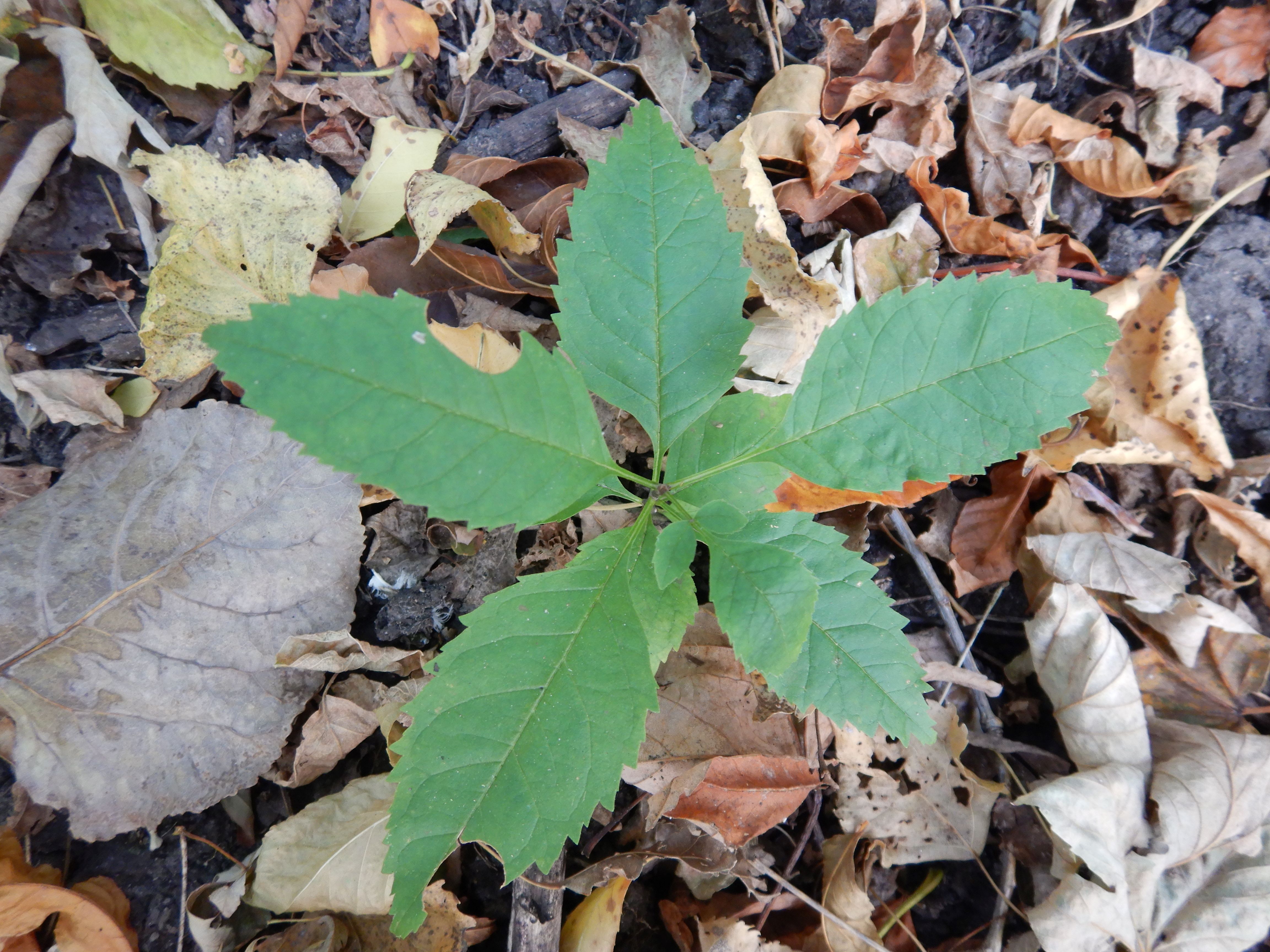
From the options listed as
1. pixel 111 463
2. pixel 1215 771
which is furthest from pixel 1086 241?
pixel 111 463

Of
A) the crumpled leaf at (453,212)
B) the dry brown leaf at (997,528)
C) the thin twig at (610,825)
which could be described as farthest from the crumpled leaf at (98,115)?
the dry brown leaf at (997,528)

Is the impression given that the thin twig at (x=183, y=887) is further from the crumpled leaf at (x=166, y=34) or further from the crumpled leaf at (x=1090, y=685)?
the crumpled leaf at (x=1090, y=685)

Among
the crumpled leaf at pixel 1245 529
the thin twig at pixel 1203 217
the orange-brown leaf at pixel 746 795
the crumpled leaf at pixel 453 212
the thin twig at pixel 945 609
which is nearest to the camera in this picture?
the orange-brown leaf at pixel 746 795

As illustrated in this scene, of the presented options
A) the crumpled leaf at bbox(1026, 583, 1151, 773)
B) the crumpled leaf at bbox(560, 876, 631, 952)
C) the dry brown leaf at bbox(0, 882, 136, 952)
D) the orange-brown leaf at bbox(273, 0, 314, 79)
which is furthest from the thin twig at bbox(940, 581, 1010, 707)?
the orange-brown leaf at bbox(273, 0, 314, 79)

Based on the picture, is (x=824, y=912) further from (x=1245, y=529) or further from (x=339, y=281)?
(x=339, y=281)

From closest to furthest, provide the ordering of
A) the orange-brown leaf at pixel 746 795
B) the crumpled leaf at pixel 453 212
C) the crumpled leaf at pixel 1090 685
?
the orange-brown leaf at pixel 746 795, the crumpled leaf at pixel 453 212, the crumpled leaf at pixel 1090 685

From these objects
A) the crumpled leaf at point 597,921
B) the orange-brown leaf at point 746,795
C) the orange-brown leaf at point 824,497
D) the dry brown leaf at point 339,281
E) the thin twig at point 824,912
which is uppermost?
the dry brown leaf at point 339,281

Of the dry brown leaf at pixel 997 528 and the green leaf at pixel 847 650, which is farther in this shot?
the dry brown leaf at pixel 997 528
